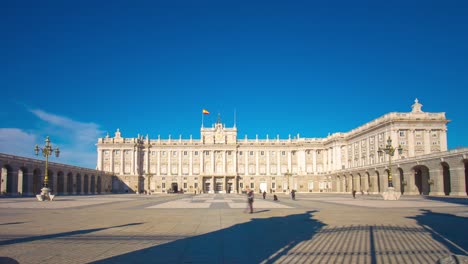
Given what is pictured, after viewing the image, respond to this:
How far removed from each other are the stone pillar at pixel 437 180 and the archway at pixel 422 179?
4480 millimetres

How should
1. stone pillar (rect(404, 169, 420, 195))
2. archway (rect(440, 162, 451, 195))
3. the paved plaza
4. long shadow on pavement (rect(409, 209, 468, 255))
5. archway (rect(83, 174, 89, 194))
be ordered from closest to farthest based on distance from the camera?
1. the paved plaza
2. long shadow on pavement (rect(409, 209, 468, 255))
3. archway (rect(440, 162, 451, 195))
4. stone pillar (rect(404, 169, 420, 195))
5. archway (rect(83, 174, 89, 194))

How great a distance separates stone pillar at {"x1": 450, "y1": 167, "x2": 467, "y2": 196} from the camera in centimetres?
5244

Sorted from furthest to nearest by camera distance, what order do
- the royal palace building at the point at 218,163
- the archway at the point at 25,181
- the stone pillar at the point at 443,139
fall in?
the royal palace building at the point at 218,163 < the stone pillar at the point at 443,139 < the archway at the point at 25,181

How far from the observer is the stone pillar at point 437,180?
58100 mm

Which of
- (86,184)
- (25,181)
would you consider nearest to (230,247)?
(25,181)

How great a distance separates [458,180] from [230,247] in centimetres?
5041

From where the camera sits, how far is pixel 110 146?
120m

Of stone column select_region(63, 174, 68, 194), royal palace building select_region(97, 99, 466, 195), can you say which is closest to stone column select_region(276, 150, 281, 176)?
royal palace building select_region(97, 99, 466, 195)

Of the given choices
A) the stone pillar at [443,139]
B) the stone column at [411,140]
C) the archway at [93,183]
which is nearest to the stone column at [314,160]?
the stone column at [411,140]

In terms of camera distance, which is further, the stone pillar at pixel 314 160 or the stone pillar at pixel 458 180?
the stone pillar at pixel 314 160

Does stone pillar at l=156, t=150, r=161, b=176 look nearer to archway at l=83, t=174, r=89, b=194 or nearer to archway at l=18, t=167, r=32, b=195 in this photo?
archway at l=83, t=174, r=89, b=194

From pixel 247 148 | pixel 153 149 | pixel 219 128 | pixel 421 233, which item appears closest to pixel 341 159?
pixel 247 148

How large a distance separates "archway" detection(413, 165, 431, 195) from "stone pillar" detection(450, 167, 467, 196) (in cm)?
1021

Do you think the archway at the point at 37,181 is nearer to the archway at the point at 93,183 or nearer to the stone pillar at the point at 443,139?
the archway at the point at 93,183
